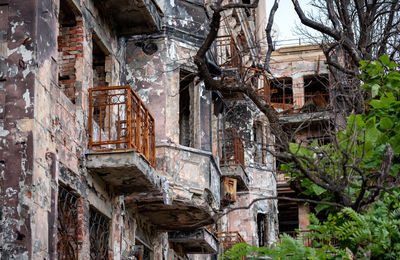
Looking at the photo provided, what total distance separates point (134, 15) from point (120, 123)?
2.31 meters

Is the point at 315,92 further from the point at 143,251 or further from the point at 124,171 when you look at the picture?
the point at 124,171

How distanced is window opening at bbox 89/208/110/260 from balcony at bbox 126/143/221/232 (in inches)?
65.6

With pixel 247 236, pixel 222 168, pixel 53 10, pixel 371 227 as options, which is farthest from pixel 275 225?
pixel 371 227

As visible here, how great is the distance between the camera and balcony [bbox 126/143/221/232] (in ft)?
51.2

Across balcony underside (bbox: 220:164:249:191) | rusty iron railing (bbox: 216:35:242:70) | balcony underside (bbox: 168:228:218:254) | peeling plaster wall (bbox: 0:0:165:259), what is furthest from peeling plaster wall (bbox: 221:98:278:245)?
peeling plaster wall (bbox: 0:0:165:259)

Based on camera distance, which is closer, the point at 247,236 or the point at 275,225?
the point at 247,236

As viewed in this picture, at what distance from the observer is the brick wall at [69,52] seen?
Result: 1279 centimetres

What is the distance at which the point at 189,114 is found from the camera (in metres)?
18.6

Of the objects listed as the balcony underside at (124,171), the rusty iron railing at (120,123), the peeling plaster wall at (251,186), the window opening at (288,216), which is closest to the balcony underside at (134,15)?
the rusty iron railing at (120,123)

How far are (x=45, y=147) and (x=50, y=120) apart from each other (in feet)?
1.49

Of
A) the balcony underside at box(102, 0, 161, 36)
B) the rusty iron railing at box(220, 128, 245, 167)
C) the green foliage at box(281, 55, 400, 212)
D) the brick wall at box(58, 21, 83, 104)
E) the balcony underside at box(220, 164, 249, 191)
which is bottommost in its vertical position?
the green foliage at box(281, 55, 400, 212)

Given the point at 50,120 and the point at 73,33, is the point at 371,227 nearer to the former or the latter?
the point at 50,120

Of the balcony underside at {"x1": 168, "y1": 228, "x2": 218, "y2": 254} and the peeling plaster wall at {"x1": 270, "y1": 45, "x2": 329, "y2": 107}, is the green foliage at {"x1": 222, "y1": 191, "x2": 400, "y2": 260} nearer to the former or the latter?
the balcony underside at {"x1": 168, "y1": 228, "x2": 218, "y2": 254}

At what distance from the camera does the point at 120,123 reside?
550 inches
